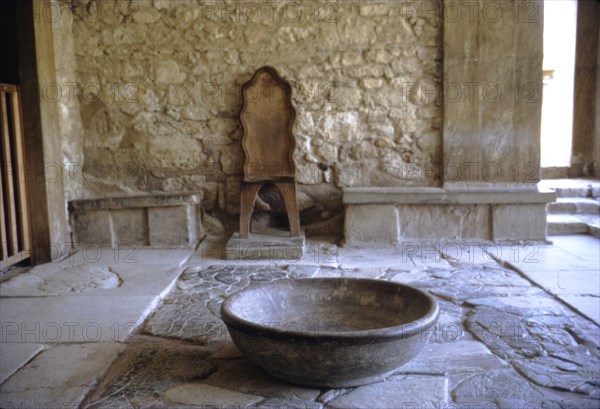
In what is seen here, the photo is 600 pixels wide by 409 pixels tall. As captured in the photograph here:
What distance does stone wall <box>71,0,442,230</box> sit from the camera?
4.79 metres

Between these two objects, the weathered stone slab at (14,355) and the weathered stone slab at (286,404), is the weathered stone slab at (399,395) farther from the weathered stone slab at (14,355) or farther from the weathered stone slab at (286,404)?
the weathered stone slab at (14,355)

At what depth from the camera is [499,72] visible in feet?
15.4

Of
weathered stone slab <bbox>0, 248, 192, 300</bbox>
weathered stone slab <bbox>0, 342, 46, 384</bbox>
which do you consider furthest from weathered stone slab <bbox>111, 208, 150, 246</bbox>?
weathered stone slab <bbox>0, 342, 46, 384</bbox>

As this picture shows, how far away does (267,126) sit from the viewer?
4.89m

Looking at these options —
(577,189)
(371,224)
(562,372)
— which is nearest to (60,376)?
(562,372)

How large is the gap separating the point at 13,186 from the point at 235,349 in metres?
2.53

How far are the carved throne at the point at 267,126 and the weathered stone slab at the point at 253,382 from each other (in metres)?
2.54

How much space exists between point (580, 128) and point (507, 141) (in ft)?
5.84

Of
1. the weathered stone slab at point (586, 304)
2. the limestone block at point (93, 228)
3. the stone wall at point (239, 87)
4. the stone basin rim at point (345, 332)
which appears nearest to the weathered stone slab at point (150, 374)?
the stone basin rim at point (345, 332)

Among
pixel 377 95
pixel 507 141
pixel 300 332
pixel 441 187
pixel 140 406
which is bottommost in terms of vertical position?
pixel 140 406

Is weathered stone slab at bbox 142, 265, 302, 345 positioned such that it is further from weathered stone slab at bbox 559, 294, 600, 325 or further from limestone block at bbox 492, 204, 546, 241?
limestone block at bbox 492, 204, 546, 241

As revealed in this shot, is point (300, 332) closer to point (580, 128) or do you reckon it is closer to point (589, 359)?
point (589, 359)

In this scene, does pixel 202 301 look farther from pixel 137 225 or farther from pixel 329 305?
pixel 137 225

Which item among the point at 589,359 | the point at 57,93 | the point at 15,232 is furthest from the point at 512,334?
the point at 57,93
